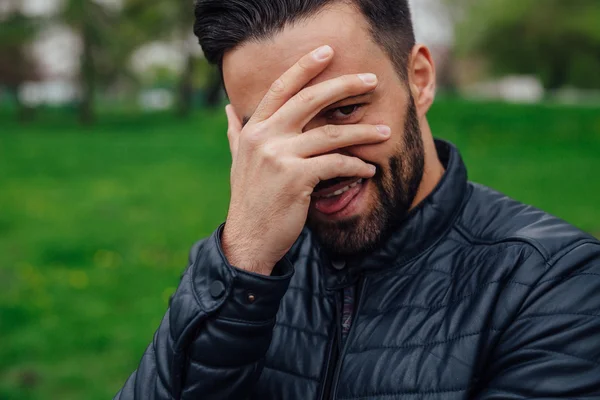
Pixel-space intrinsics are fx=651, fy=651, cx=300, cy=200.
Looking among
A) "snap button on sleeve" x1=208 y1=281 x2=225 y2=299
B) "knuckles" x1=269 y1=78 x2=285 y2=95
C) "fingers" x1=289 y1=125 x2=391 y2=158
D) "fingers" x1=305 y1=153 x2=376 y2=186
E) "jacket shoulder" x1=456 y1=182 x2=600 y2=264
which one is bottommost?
"snap button on sleeve" x1=208 y1=281 x2=225 y2=299

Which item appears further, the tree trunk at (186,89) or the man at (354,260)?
the tree trunk at (186,89)

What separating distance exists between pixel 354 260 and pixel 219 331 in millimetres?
512

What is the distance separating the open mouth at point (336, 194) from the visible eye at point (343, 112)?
19cm

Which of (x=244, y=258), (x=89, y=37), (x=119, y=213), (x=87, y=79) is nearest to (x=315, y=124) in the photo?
(x=244, y=258)

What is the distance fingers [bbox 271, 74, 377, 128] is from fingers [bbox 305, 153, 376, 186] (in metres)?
0.12

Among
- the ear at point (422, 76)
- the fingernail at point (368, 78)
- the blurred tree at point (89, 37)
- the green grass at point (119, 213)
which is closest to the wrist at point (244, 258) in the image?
the fingernail at point (368, 78)

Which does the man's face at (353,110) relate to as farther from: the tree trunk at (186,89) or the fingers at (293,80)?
the tree trunk at (186,89)

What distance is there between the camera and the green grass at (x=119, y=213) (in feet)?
18.0

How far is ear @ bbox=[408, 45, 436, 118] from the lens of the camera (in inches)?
89.3

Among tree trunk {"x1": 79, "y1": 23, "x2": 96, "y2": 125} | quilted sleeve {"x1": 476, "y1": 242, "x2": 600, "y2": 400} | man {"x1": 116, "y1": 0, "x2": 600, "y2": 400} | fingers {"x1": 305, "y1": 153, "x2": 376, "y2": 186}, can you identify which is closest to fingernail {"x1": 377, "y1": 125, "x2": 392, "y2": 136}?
man {"x1": 116, "y1": 0, "x2": 600, "y2": 400}

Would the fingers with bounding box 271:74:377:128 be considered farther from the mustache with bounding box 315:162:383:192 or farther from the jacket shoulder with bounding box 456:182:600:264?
the jacket shoulder with bounding box 456:182:600:264

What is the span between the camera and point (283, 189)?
1.84m

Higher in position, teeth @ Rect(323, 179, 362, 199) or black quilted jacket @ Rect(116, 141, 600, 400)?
teeth @ Rect(323, 179, 362, 199)

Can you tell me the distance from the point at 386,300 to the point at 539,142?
16.1 metres
